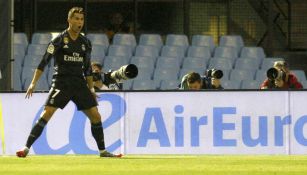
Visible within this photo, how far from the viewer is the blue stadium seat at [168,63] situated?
75.9ft

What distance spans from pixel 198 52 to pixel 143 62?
1.29m

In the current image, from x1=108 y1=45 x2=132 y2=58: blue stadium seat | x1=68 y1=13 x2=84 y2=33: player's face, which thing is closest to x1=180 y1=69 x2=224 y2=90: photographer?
x1=68 y1=13 x2=84 y2=33: player's face

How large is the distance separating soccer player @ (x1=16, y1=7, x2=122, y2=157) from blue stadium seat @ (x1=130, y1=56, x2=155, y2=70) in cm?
763

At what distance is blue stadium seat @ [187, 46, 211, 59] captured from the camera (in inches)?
936

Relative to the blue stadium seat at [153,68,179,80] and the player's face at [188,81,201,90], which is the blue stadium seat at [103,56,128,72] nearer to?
the blue stadium seat at [153,68,179,80]

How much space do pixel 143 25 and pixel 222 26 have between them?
166cm

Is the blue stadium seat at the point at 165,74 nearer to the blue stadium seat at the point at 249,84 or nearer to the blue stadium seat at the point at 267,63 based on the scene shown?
the blue stadium seat at the point at 249,84

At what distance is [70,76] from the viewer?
49.8 feet

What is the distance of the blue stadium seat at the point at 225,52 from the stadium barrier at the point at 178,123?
6.37 m

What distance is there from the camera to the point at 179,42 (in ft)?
79.3

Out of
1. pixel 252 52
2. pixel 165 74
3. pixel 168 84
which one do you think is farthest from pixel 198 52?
pixel 168 84

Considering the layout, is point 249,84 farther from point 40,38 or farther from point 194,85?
Result: point 194,85

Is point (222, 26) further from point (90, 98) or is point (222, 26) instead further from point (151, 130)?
point (90, 98)

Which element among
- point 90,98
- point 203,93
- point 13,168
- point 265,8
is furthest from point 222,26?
point 13,168
